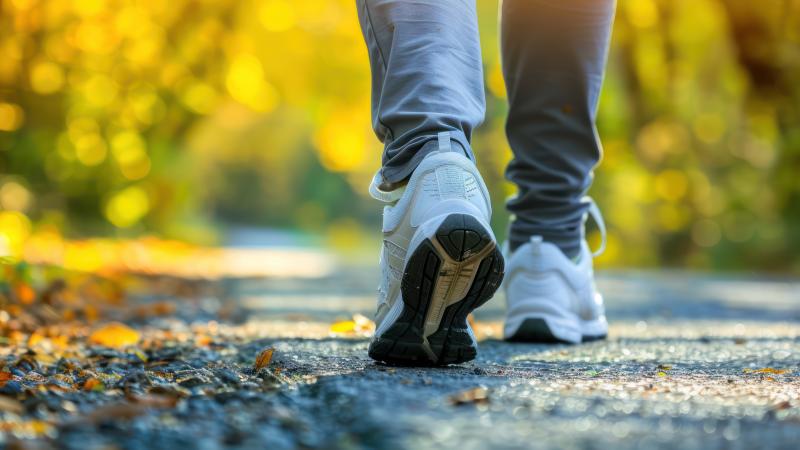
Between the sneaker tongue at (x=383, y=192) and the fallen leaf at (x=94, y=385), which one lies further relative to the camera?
the sneaker tongue at (x=383, y=192)

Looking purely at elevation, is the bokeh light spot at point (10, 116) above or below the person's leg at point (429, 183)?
above

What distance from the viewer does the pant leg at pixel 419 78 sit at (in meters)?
1.81

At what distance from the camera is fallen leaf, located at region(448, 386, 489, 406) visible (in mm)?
1306

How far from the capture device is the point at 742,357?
230 cm

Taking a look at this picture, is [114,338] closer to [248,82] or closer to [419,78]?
[419,78]

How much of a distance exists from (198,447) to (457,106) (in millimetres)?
919

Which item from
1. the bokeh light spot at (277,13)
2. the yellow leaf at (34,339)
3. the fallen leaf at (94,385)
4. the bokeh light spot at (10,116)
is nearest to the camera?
the fallen leaf at (94,385)

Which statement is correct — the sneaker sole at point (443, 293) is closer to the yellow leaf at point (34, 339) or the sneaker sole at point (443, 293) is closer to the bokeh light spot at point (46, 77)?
the yellow leaf at point (34, 339)

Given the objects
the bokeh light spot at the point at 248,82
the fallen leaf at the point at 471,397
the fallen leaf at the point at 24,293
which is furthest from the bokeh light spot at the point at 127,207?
the fallen leaf at the point at 471,397

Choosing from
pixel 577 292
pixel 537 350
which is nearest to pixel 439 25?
pixel 537 350

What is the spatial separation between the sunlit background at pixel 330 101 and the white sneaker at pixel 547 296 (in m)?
7.72

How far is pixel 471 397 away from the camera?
1336 millimetres

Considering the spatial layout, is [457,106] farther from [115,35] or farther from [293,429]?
[115,35]

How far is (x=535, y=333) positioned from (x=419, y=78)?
973mm
